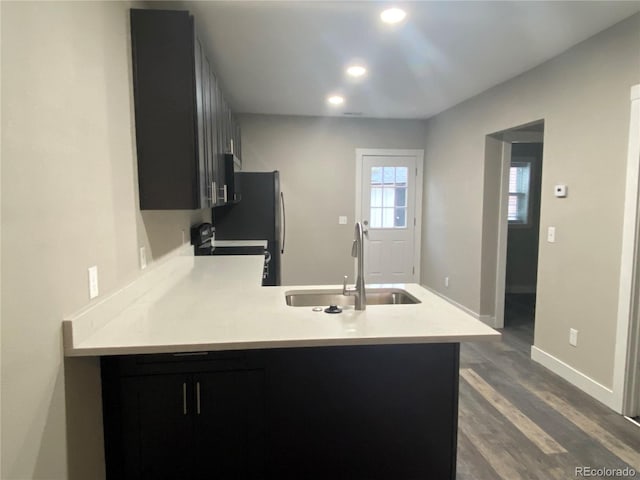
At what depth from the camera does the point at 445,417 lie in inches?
65.6

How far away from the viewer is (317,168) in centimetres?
550

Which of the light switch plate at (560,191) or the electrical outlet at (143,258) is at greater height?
the light switch plate at (560,191)

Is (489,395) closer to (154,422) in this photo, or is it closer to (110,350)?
(154,422)

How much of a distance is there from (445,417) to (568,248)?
80.1 inches

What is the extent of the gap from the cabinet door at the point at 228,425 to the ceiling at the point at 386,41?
2074 millimetres

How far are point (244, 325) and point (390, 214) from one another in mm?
4443

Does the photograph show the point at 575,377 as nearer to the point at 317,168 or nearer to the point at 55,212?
the point at 55,212

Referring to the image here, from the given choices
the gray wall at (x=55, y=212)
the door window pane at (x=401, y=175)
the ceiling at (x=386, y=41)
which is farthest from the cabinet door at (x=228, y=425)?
the door window pane at (x=401, y=175)

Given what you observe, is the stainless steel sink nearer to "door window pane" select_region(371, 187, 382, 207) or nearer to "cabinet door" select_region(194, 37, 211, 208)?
"cabinet door" select_region(194, 37, 211, 208)

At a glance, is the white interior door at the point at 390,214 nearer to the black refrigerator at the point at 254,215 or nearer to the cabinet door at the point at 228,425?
the black refrigerator at the point at 254,215

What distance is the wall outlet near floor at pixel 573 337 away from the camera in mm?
2922

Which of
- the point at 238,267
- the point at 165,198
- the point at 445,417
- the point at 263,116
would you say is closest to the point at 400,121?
the point at 263,116

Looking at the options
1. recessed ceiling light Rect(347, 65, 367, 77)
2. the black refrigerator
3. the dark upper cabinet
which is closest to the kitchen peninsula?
the dark upper cabinet

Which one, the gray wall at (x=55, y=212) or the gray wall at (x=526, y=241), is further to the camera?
the gray wall at (x=526, y=241)
